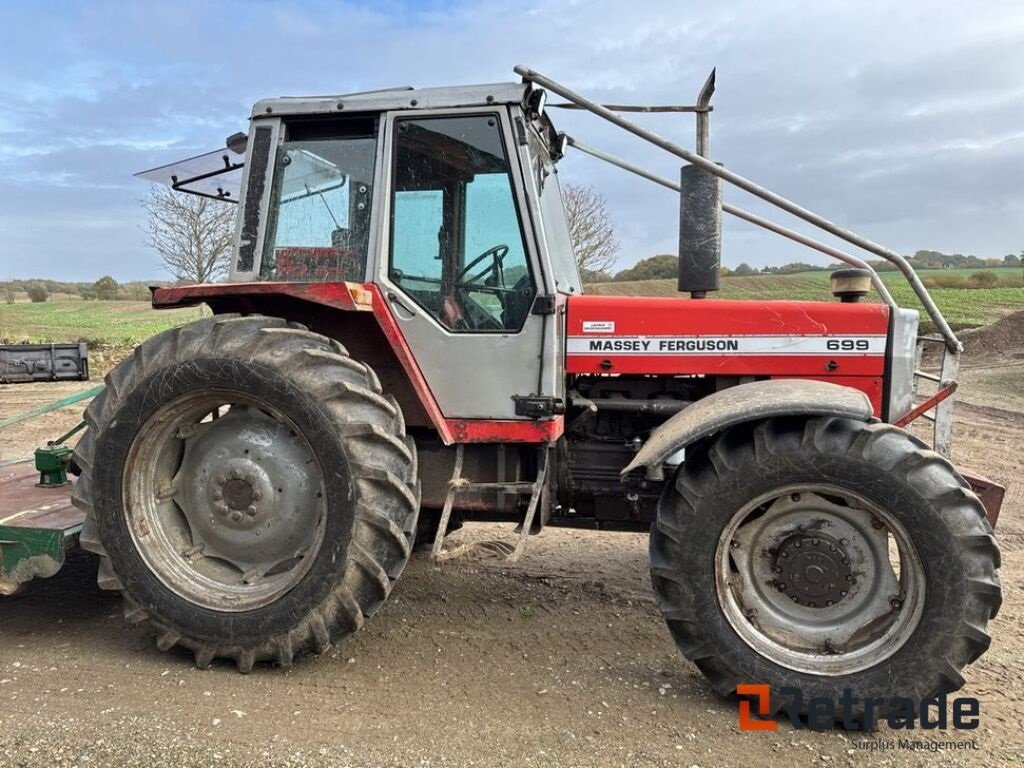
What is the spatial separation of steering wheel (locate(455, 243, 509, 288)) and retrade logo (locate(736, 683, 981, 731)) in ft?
6.85

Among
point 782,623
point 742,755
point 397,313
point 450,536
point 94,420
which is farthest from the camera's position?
point 450,536

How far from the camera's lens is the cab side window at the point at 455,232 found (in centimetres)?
356

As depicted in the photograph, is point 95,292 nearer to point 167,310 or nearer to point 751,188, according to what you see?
point 167,310

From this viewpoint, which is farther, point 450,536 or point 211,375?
point 450,536

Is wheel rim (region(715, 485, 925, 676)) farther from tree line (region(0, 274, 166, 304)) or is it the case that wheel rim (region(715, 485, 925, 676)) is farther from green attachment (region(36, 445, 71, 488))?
tree line (region(0, 274, 166, 304))

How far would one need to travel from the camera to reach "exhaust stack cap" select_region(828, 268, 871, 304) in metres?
3.77

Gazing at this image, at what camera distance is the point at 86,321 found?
91.6 feet

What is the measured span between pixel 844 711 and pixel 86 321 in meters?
30.6

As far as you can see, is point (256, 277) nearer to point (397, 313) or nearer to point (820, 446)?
point (397, 313)

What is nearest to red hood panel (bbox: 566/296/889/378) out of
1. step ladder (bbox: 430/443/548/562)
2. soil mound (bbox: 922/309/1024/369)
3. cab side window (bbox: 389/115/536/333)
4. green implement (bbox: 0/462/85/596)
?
cab side window (bbox: 389/115/536/333)

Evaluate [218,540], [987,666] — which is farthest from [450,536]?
[987,666]

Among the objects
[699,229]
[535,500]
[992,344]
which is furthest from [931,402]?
[992,344]

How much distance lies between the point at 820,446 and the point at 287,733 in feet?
7.66

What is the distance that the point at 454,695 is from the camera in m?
3.17
